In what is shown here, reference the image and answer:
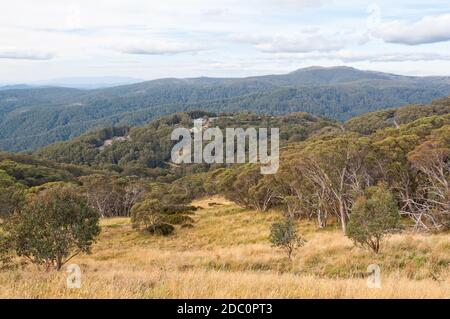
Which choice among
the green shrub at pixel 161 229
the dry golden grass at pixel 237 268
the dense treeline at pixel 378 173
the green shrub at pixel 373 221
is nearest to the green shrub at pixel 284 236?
the dry golden grass at pixel 237 268

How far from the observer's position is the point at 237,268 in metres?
21.0

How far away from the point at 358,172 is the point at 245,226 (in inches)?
507

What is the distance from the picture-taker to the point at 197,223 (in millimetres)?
45938

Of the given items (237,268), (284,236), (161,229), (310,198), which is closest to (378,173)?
(310,198)

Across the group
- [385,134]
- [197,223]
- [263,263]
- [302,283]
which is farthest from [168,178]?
[302,283]

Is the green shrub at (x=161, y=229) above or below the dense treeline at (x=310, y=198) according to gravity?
below

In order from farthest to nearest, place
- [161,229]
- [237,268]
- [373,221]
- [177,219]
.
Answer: [177,219] < [161,229] < [237,268] < [373,221]

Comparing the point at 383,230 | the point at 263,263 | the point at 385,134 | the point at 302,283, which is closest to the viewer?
the point at 302,283

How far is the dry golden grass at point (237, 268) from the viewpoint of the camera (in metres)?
7.57

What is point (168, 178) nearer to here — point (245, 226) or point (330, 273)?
point (245, 226)

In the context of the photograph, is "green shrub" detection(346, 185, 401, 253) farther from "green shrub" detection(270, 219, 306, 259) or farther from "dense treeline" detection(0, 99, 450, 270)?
"green shrub" detection(270, 219, 306, 259)

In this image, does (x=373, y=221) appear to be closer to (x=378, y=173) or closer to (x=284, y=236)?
(x=284, y=236)

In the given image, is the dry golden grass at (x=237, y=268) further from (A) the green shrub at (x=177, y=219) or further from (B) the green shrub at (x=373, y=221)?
(A) the green shrub at (x=177, y=219)

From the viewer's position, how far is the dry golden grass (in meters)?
7.57
